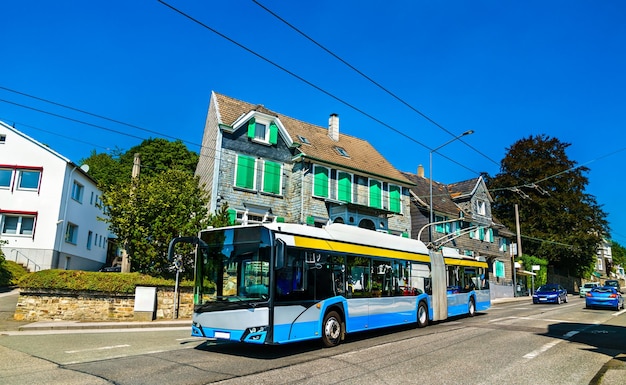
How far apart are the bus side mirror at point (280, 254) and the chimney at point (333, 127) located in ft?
85.3

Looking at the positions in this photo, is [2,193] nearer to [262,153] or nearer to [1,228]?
[1,228]

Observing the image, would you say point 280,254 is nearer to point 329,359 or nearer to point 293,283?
point 293,283

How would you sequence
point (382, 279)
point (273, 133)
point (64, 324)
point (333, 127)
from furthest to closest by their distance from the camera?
point (333, 127)
point (273, 133)
point (64, 324)
point (382, 279)

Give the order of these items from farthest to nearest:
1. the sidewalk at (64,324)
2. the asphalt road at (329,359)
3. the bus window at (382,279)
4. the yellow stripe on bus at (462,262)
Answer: the yellow stripe on bus at (462,262)
the sidewalk at (64,324)
the bus window at (382,279)
the asphalt road at (329,359)

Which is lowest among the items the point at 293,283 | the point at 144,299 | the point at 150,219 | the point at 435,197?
the point at 144,299

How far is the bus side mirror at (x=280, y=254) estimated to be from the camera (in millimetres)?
9414

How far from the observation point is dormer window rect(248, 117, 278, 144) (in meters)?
27.5

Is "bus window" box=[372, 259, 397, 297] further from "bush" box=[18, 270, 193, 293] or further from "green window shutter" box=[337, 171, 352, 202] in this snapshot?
"green window shutter" box=[337, 171, 352, 202]

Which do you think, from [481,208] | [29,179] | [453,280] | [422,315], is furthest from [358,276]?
[481,208]

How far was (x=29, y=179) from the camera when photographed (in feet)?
96.5

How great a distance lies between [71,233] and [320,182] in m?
18.2

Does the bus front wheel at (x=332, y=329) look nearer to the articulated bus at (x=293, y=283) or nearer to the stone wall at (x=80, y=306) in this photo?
the articulated bus at (x=293, y=283)

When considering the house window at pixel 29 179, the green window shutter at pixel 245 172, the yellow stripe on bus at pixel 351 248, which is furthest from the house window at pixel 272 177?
the house window at pixel 29 179

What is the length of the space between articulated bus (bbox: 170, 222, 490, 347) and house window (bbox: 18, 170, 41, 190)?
941 inches
